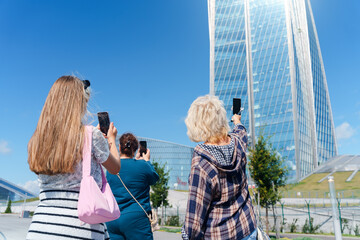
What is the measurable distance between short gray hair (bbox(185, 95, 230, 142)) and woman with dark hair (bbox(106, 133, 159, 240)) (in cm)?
104

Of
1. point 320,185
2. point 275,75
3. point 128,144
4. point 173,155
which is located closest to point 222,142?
point 128,144

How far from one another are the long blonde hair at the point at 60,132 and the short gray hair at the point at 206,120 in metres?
0.83

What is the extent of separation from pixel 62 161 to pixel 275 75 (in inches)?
2518

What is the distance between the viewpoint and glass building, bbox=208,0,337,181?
2304 inches

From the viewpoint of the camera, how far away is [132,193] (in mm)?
3148

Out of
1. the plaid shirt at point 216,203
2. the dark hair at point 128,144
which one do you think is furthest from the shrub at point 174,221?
the plaid shirt at point 216,203

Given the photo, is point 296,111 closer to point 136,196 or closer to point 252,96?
point 252,96

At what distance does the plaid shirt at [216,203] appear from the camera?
2016 mm

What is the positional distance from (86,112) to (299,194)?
36560 mm

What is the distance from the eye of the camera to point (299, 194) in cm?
3481

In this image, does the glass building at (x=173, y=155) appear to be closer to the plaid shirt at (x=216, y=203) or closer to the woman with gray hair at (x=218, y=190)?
the woman with gray hair at (x=218, y=190)

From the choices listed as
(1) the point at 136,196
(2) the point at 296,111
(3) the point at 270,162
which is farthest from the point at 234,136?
(2) the point at 296,111

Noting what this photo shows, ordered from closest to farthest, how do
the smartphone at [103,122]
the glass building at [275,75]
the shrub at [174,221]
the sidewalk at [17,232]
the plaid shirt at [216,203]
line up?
the plaid shirt at [216,203] < the smartphone at [103,122] < the sidewalk at [17,232] < the shrub at [174,221] < the glass building at [275,75]

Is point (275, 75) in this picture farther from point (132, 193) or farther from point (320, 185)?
point (132, 193)
